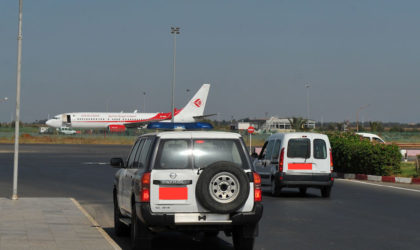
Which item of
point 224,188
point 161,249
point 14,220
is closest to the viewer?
point 224,188

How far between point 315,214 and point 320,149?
5.14m

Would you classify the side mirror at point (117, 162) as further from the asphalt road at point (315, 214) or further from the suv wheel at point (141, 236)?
the suv wheel at point (141, 236)

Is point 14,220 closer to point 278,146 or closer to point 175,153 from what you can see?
point 175,153

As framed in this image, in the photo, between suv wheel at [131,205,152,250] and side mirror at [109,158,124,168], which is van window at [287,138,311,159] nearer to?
side mirror at [109,158,124,168]

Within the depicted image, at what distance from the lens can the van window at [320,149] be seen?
20.5 metres

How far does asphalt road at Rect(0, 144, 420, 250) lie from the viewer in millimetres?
11344

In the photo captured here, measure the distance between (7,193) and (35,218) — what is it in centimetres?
765

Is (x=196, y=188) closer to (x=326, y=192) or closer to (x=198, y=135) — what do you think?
(x=198, y=135)

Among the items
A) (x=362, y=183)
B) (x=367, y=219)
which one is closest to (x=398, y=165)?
(x=362, y=183)

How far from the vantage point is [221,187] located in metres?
9.48

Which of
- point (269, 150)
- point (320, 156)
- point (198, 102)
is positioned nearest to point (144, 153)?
point (320, 156)

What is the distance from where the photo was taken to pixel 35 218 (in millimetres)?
13227

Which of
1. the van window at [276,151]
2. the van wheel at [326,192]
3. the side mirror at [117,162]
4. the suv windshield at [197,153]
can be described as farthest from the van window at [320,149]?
the suv windshield at [197,153]

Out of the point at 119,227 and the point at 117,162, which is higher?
the point at 117,162
